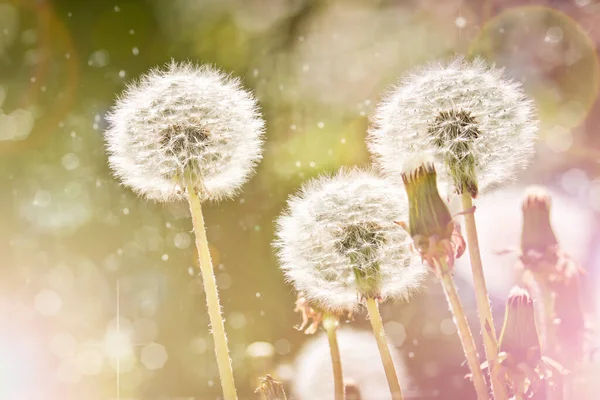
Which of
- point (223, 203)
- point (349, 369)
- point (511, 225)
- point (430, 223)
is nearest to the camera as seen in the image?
point (430, 223)

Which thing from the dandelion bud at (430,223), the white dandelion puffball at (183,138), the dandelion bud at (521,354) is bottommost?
the dandelion bud at (521,354)

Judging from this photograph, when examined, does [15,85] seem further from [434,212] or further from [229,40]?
[434,212]

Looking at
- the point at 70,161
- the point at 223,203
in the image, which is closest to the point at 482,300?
the point at 223,203

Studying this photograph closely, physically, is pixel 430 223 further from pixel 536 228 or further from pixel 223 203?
pixel 223 203

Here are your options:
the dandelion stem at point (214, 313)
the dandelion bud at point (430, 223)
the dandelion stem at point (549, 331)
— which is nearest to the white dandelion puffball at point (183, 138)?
the dandelion stem at point (214, 313)

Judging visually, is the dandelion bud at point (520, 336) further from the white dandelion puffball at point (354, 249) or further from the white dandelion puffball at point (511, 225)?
the white dandelion puffball at point (511, 225)

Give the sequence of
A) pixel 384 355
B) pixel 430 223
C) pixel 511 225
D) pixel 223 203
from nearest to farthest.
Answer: pixel 430 223 → pixel 384 355 → pixel 511 225 → pixel 223 203
